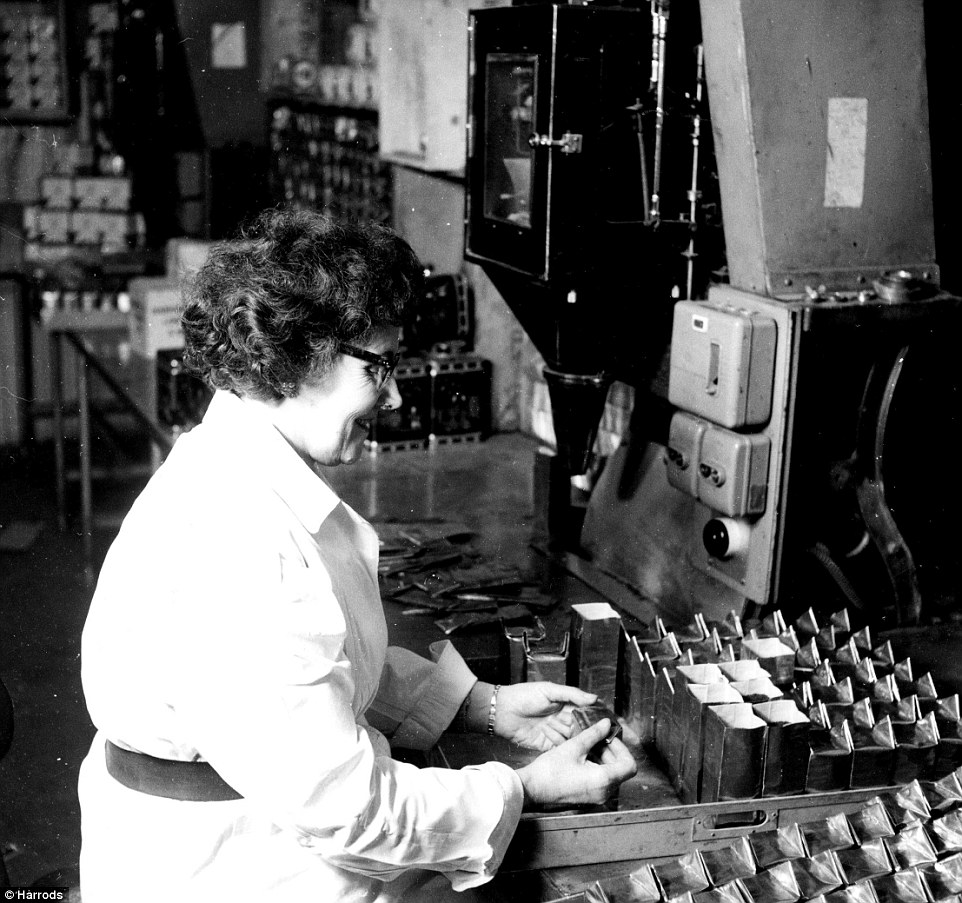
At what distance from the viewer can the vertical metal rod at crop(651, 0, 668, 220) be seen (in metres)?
2.92

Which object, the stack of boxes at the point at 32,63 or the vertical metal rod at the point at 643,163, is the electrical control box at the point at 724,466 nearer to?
the vertical metal rod at the point at 643,163

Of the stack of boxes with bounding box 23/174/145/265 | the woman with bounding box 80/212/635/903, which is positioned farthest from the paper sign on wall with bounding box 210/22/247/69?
the woman with bounding box 80/212/635/903

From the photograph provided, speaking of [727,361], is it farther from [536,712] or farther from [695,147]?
[536,712]

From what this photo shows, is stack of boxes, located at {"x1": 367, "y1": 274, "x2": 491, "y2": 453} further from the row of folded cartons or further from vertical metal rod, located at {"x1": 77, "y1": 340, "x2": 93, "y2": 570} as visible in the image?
the row of folded cartons

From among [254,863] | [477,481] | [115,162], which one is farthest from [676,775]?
[115,162]

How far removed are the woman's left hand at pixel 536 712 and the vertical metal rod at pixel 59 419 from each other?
11.8 feet

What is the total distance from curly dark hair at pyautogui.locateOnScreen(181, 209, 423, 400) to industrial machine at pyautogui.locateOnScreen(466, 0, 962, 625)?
1304mm

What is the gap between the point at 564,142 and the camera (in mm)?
2943

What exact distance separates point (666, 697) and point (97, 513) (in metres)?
4.06

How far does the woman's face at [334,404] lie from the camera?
5.02 feet

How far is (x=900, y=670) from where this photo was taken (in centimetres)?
203

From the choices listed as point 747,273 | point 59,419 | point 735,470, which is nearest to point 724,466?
point 735,470

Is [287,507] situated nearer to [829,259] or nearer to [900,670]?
[900,670]

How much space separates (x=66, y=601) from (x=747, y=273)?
2.51 meters
